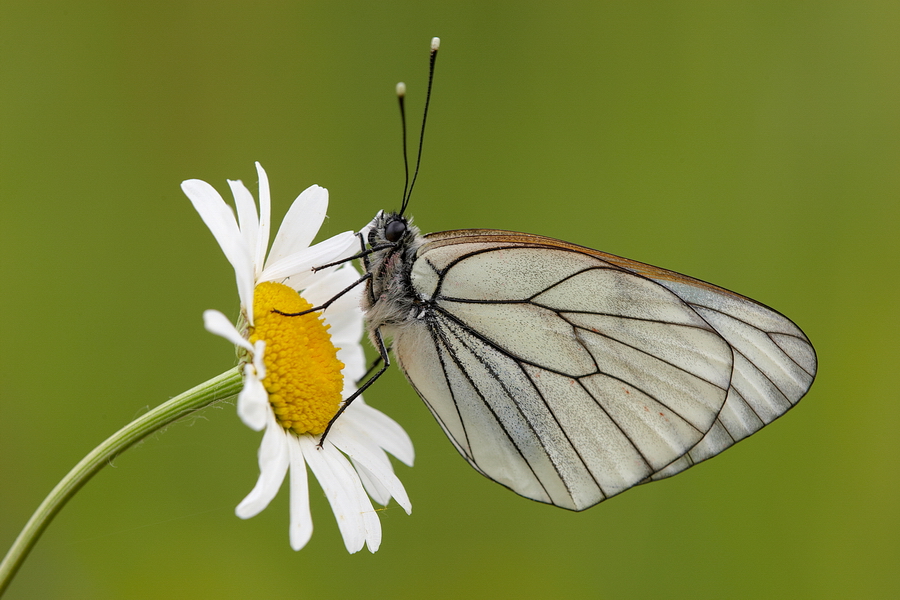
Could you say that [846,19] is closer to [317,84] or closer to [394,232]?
[317,84]

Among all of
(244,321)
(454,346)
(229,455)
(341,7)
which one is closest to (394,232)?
(454,346)

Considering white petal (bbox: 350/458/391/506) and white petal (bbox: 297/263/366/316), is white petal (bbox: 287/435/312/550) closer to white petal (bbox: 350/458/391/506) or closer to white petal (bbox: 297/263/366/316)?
white petal (bbox: 350/458/391/506)

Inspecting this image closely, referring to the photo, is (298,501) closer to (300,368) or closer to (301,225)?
(300,368)

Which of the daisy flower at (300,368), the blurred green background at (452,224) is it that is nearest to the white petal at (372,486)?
the daisy flower at (300,368)

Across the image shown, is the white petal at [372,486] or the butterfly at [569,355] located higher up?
the butterfly at [569,355]

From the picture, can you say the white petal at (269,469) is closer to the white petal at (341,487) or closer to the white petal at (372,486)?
the white petal at (341,487)

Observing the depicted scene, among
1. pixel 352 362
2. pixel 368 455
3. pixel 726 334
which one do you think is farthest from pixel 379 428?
pixel 726 334
